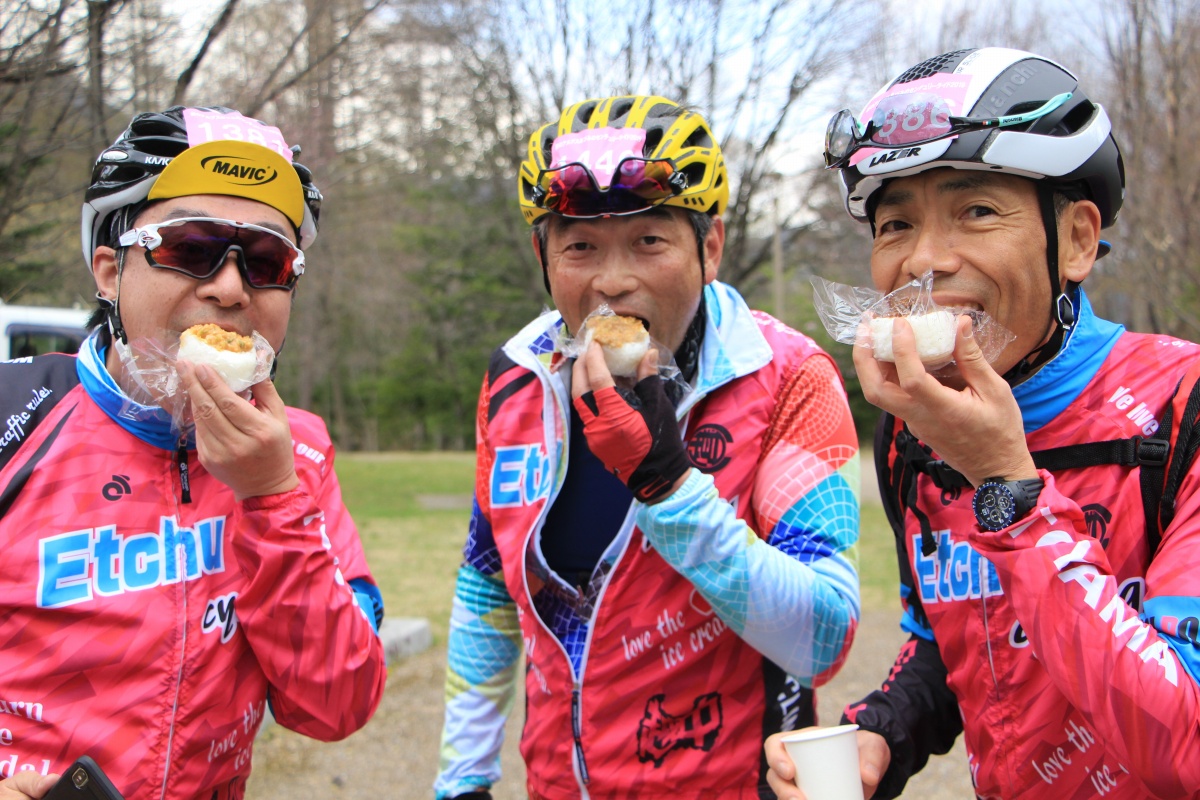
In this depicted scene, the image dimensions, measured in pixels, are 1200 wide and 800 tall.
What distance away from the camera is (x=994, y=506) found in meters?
1.70

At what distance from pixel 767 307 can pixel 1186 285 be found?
1573 centimetres

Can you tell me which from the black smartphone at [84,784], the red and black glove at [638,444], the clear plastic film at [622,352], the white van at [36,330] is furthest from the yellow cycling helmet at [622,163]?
the white van at [36,330]

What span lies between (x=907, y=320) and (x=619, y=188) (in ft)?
3.32

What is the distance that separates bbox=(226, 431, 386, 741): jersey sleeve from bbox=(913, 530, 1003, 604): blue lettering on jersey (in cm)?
136

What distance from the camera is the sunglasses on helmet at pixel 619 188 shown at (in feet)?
8.30

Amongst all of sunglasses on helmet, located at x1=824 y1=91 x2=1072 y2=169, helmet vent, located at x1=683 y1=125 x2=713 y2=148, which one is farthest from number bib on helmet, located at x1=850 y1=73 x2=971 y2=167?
helmet vent, located at x1=683 y1=125 x2=713 y2=148

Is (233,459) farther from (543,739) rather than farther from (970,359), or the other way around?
(970,359)

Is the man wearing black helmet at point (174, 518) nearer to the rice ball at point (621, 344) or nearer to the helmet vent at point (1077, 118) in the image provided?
the rice ball at point (621, 344)

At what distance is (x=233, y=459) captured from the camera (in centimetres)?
207

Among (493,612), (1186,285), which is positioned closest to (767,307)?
(1186,285)

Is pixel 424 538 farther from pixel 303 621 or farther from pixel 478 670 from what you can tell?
pixel 303 621

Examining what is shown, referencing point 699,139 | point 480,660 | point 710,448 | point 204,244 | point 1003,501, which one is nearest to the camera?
point 1003,501

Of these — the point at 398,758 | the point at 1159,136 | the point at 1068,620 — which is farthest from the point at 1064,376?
the point at 1159,136

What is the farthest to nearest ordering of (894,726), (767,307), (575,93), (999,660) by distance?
(767,307), (575,93), (894,726), (999,660)
